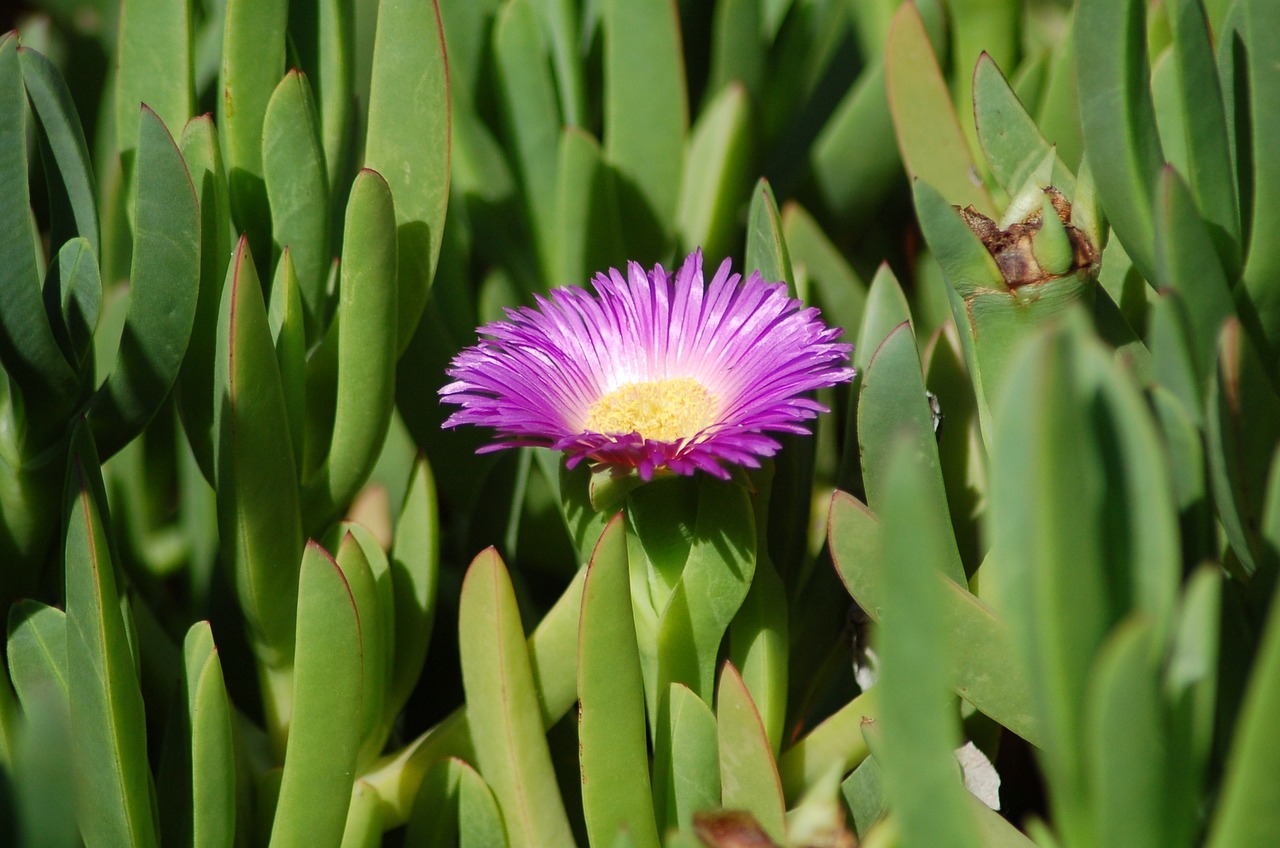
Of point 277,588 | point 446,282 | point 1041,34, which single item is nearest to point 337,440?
point 277,588

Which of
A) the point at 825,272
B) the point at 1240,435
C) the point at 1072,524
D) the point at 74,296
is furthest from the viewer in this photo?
the point at 825,272

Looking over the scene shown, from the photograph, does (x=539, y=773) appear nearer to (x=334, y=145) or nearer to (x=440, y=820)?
(x=440, y=820)

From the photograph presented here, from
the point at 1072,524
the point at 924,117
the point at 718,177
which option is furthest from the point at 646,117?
the point at 1072,524

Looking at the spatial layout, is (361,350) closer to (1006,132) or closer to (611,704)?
(611,704)

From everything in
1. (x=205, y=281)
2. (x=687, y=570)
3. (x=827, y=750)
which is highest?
(x=205, y=281)

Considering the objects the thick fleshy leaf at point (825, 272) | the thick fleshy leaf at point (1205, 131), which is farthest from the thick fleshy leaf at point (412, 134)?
the thick fleshy leaf at point (1205, 131)

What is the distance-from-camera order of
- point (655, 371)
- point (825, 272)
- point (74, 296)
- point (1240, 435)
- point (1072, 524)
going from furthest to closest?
point (825, 272)
point (655, 371)
point (74, 296)
point (1240, 435)
point (1072, 524)

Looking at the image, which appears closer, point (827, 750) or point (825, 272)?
point (827, 750)

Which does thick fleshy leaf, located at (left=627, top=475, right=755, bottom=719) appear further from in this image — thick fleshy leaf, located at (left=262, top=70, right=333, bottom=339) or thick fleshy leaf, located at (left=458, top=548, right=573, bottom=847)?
thick fleshy leaf, located at (left=262, top=70, right=333, bottom=339)
